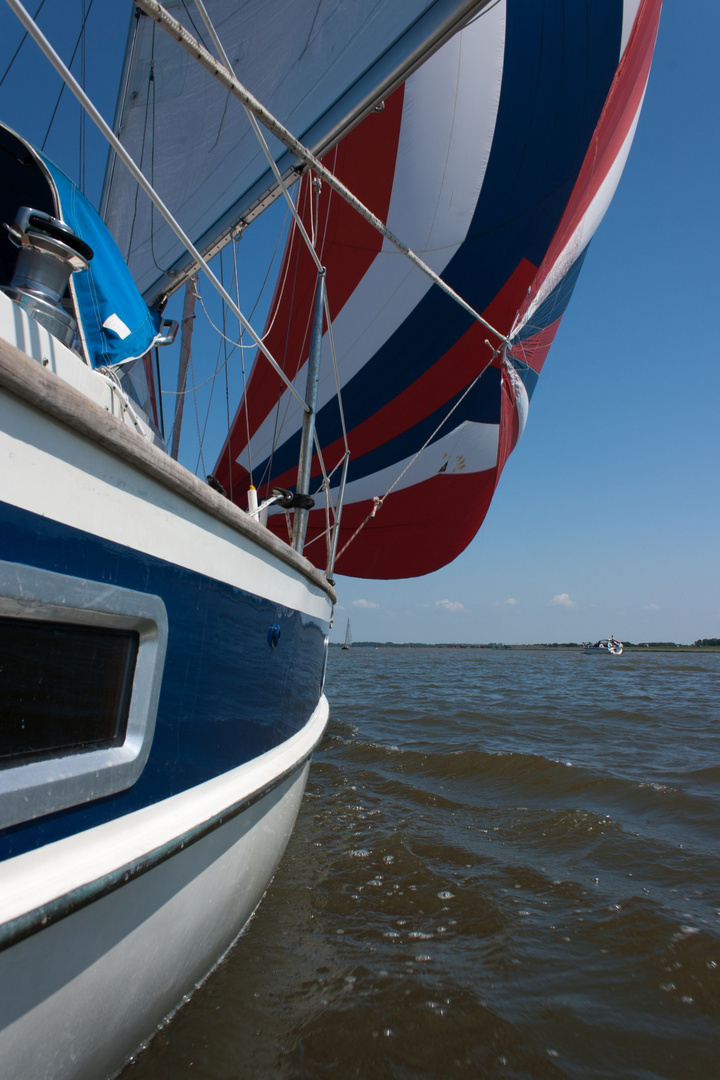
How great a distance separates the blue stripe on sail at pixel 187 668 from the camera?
683mm

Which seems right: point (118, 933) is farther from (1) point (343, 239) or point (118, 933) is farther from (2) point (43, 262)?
(1) point (343, 239)

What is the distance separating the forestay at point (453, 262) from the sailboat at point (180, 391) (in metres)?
0.03

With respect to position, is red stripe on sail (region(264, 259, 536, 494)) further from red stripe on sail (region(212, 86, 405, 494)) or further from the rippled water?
the rippled water

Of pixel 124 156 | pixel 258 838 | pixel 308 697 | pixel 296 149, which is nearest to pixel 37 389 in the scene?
pixel 124 156

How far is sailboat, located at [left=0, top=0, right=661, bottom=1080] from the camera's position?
694 mm

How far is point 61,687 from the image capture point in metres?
0.73

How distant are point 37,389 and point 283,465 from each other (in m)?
4.66

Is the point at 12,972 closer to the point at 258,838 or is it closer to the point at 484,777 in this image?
the point at 258,838

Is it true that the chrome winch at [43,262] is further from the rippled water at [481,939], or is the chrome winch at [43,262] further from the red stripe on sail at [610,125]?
the red stripe on sail at [610,125]

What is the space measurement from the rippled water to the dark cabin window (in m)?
0.73

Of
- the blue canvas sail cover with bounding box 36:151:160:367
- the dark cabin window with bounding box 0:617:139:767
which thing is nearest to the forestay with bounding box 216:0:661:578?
the blue canvas sail cover with bounding box 36:151:160:367

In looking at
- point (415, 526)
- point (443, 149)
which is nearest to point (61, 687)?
point (415, 526)

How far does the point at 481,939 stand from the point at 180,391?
3.25 m

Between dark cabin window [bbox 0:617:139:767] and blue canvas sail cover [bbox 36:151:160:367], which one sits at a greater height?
blue canvas sail cover [bbox 36:151:160:367]
